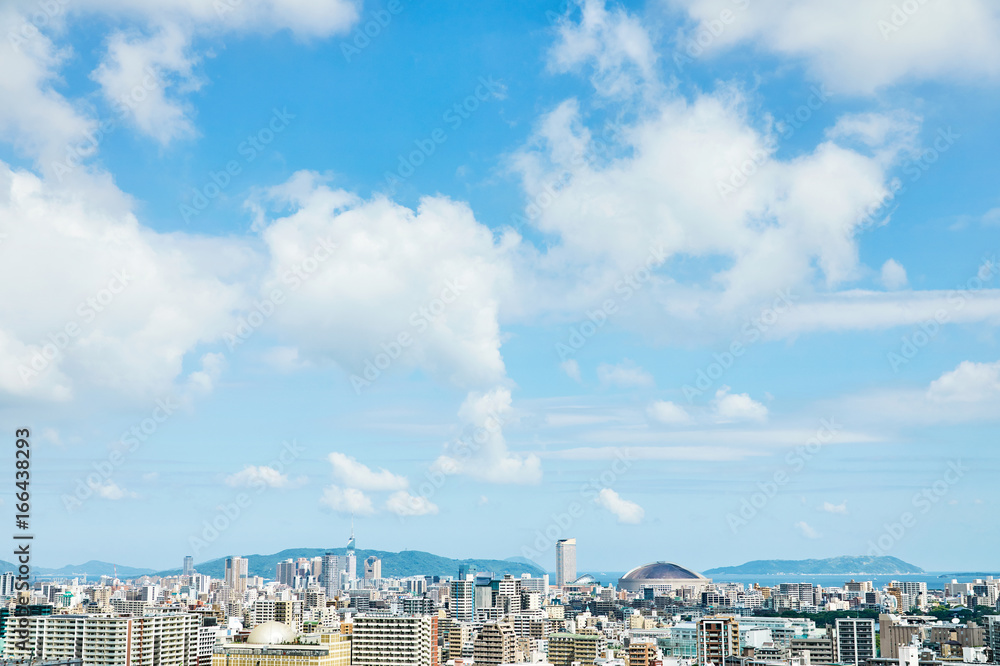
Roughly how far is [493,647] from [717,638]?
10.8 m

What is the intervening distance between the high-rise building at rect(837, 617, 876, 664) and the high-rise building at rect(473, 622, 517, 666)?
1678 centimetres

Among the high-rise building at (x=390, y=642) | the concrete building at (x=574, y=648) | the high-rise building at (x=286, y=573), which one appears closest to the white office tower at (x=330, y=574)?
the high-rise building at (x=286, y=573)

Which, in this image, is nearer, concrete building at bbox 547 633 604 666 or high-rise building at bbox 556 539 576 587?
concrete building at bbox 547 633 604 666

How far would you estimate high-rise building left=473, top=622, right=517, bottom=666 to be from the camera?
158 ft

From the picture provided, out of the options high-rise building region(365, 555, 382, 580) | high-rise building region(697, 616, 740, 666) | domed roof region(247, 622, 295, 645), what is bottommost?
high-rise building region(365, 555, 382, 580)

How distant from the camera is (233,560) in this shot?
14412 centimetres

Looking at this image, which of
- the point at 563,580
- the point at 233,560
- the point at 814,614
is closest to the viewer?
the point at 814,614

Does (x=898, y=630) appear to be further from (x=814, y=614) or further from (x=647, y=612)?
(x=647, y=612)

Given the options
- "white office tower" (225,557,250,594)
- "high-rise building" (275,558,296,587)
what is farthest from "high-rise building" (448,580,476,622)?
"high-rise building" (275,558,296,587)

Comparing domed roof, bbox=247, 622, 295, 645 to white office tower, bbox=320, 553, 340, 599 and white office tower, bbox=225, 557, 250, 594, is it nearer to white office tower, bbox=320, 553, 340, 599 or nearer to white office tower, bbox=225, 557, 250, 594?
white office tower, bbox=225, 557, 250, 594

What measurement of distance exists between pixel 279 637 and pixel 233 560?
372 feet

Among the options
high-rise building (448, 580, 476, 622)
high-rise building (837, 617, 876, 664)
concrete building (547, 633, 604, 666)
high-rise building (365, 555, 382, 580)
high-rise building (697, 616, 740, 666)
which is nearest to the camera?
high-rise building (697, 616, 740, 666)

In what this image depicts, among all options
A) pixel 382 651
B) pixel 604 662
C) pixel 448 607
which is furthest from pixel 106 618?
pixel 448 607

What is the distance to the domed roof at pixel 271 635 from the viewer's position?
3656 cm
